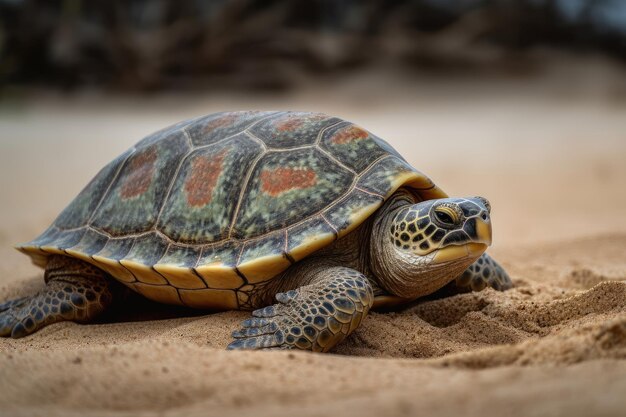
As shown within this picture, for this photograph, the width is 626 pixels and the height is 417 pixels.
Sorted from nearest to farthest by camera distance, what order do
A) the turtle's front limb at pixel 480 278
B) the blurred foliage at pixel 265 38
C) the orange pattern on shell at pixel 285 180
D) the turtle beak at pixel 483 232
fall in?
the turtle beak at pixel 483 232 < the orange pattern on shell at pixel 285 180 < the turtle's front limb at pixel 480 278 < the blurred foliage at pixel 265 38

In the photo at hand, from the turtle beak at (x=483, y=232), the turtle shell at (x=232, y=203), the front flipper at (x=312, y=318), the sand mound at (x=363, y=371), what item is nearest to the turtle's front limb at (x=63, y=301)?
the turtle shell at (x=232, y=203)

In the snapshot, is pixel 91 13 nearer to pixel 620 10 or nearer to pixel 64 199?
pixel 64 199

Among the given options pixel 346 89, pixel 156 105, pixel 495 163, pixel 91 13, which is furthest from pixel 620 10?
pixel 91 13

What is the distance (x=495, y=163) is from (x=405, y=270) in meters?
6.82

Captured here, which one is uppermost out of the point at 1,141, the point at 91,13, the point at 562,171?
the point at 91,13

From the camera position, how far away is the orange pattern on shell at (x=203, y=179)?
10.6 ft

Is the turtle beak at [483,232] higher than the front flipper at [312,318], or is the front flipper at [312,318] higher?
the turtle beak at [483,232]

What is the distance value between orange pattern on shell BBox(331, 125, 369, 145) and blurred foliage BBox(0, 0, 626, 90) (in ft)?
37.9

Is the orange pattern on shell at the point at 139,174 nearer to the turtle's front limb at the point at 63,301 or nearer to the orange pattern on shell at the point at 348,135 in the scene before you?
the turtle's front limb at the point at 63,301

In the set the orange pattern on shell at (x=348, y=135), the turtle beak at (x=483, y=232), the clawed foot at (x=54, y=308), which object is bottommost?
the clawed foot at (x=54, y=308)

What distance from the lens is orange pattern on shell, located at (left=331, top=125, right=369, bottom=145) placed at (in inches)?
128

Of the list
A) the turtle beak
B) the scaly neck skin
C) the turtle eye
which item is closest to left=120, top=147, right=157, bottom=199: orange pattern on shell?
the scaly neck skin

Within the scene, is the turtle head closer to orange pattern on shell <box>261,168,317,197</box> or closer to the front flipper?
the front flipper

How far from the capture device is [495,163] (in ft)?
30.6
